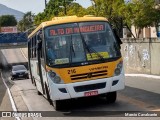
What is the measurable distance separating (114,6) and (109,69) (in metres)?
24.6

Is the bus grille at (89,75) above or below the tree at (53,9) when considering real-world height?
below

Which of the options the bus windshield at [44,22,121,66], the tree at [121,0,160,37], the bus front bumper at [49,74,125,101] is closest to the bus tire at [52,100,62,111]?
the bus front bumper at [49,74,125,101]

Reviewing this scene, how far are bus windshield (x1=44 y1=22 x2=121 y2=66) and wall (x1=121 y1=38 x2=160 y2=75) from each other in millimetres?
13440

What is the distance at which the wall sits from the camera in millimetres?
26344

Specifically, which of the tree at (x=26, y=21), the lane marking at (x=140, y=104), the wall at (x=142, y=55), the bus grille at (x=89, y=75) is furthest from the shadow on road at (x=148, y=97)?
the tree at (x=26, y=21)

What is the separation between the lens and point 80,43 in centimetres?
1286

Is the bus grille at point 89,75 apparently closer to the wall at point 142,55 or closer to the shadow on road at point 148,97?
the shadow on road at point 148,97

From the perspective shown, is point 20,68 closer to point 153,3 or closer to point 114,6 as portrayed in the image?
point 114,6

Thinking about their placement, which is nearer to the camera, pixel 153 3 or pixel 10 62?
pixel 153 3

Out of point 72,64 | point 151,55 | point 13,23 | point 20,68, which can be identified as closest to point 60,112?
point 72,64

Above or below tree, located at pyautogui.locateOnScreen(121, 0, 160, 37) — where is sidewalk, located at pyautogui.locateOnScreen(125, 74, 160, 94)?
below

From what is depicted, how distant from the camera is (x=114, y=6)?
120ft

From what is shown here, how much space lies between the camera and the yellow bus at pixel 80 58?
1240 centimetres

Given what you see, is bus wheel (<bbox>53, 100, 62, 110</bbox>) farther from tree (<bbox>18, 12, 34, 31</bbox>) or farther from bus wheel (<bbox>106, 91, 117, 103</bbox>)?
tree (<bbox>18, 12, 34, 31</bbox>)
